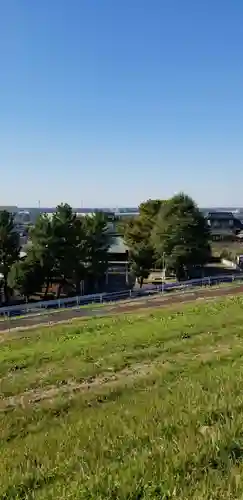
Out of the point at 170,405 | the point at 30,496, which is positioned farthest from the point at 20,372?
the point at 30,496

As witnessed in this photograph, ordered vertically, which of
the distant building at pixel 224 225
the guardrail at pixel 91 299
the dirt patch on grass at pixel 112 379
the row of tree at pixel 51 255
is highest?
the distant building at pixel 224 225

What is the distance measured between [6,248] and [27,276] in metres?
3.96

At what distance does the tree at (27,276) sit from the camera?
3278 centimetres

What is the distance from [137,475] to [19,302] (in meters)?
33.4

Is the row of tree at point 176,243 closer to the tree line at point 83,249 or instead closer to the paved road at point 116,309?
the tree line at point 83,249

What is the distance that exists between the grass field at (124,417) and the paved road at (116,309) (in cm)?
688

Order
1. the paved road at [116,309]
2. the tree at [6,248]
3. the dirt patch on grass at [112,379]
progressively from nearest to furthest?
the dirt patch on grass at [112,379] → the paved road at [116,309] → the tree at [6,248]

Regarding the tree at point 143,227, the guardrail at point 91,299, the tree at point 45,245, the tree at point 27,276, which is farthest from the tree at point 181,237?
the tree at point 27,276

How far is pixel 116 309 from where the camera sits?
25.2 m

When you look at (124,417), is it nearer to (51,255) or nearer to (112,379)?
(112,379)

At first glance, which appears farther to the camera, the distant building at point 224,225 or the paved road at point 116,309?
the distant building at point 224,225

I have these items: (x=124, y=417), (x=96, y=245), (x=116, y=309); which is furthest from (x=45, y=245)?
(x=124, y=417)

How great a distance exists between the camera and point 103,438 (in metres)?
4.96

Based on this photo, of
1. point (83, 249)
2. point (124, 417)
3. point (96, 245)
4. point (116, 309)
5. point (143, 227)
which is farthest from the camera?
point (143, 227)
